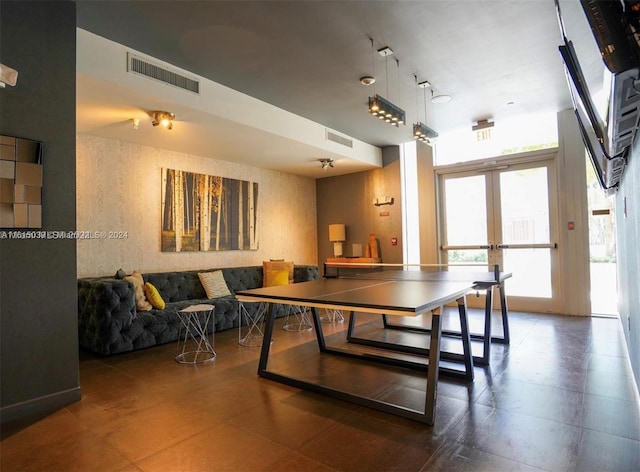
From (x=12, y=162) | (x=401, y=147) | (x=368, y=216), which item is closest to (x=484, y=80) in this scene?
(x=401, y=147)

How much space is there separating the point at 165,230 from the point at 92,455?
353 centimetres

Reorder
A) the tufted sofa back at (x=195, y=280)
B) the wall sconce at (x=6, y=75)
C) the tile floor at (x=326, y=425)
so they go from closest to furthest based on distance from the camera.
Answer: the tile floor at (x=326, y=425) < the wall sconce at (x=6, y=75) < the tufted sofa back at (x=195, y=280)

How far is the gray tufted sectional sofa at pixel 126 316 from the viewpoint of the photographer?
3695 mm

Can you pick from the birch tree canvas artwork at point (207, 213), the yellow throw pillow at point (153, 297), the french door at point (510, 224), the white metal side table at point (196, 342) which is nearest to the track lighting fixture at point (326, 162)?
the birch tree canvas artwork at point (207, 213)

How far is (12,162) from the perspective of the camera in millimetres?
2418

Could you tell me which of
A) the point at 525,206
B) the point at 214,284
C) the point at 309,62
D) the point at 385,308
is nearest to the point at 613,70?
the point at 385,308

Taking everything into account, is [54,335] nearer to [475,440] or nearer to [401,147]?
[475,440]

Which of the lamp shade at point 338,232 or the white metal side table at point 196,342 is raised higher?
the lamp shade at point 338,232

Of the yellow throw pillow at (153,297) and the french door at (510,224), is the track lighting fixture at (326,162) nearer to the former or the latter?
the french door at (510,224)

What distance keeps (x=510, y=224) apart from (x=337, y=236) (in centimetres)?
306

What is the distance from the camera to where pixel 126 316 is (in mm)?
3787

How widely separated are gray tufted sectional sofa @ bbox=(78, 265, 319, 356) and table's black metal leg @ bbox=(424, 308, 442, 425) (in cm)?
303

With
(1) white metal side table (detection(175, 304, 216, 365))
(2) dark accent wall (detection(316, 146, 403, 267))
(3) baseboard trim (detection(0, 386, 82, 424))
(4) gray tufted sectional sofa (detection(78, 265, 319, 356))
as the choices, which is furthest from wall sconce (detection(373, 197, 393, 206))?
(3) baseboard trim (detection(0, 386, 82, 424))

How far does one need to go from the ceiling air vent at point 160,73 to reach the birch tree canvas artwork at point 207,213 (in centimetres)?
→ 180
